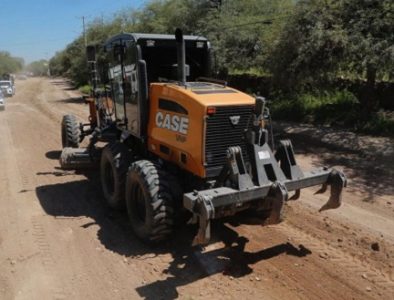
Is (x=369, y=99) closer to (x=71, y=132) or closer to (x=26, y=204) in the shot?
(x=71, y=132)

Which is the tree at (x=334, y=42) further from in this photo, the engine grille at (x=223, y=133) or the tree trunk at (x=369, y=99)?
the engine grille at (x=223, y=133)

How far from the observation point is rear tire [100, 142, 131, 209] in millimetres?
6625

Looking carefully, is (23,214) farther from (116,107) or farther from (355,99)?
→ (355,99)

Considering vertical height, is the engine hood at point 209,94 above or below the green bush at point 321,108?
above

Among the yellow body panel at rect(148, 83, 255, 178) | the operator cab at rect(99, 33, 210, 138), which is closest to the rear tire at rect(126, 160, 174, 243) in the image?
the yellow body panel at rect(148, 83, 255, 178)

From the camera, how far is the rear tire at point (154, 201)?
5.49m

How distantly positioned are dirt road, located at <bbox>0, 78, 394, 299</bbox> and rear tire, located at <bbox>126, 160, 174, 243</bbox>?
25 centimetres

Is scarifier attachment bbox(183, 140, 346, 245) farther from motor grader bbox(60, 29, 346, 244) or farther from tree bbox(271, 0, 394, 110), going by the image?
tree bbox(271, 0, 394, 110)

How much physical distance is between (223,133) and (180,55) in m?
1.20

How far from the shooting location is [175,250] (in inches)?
226

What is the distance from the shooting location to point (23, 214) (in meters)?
7.11

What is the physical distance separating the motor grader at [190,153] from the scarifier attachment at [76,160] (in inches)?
52.5

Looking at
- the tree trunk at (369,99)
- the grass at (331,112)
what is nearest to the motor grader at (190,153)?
the grass at (331,112)

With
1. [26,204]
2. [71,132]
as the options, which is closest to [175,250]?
[26,204]
